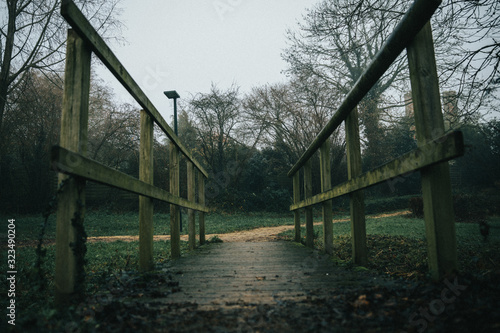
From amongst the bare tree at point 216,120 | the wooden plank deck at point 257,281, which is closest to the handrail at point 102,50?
the wooden plank deck at point 257,281

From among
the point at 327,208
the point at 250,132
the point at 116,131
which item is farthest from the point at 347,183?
the point at 116,131

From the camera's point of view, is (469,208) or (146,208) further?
(469,208)

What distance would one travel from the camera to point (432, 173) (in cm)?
140

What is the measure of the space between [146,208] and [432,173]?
2105mm

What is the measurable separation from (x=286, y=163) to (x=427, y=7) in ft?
57.9

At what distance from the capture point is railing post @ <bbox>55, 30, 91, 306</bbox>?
1.43 m

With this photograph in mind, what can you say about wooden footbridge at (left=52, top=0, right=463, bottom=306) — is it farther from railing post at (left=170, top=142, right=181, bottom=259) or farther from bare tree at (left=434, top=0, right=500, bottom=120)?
bare tree at (left=434, top=0, right=500, bottom=120)

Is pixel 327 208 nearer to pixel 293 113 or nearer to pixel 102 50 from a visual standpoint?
pixel 102 50

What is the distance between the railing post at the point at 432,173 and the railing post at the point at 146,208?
204cm

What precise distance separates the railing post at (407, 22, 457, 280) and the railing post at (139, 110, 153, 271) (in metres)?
2.04

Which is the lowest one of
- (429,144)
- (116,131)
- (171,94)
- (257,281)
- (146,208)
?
(257,281)

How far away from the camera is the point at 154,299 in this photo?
5.54ft

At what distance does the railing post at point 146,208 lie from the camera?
251cm

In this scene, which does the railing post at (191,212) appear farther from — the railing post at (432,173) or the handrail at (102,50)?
the railing post at (432,173)
